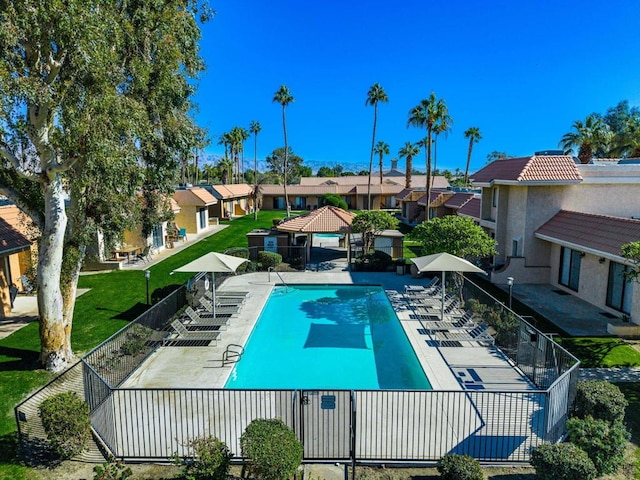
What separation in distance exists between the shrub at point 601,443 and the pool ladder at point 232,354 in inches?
353

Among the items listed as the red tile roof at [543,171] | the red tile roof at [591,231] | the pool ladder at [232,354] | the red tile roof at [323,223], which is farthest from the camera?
the red tile roof at [323,223]

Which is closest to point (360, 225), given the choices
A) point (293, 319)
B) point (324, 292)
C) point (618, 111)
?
point (324, 292)

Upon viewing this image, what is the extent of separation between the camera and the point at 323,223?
86.7 ft

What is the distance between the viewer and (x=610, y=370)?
12.4 meters

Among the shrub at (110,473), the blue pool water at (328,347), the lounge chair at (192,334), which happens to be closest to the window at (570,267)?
the blue pool water at (328,347)

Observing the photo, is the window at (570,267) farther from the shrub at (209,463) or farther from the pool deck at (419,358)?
the shrub at (209,463)

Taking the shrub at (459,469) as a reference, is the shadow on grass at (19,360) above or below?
below

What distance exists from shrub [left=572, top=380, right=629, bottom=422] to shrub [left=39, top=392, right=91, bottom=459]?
10240 mm

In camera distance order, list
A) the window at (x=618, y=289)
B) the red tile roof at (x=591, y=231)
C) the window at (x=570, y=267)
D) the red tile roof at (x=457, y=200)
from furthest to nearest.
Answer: the red tile roof at (x=457, y=200)
the window at (x=570, y=267)
the red tile roof at (x=591, y=231)
the window at (x=618, y=289)

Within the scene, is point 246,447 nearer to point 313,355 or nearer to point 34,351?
point 313,355

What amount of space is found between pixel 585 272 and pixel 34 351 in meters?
21.7

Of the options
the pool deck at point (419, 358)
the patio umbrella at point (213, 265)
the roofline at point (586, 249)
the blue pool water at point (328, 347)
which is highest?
the roofline at point (586, 249)

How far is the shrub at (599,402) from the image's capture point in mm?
8680

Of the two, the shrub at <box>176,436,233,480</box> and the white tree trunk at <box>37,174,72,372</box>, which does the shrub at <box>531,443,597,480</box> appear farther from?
the white tree trunk at <box>37,174,72,372</box>
